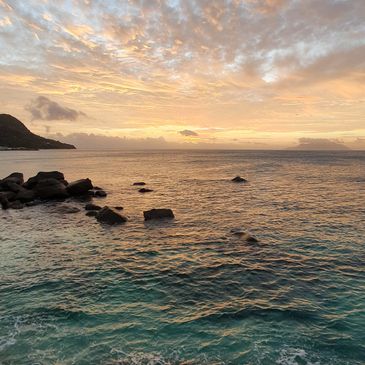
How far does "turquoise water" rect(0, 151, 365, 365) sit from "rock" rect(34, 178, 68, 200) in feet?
42.4

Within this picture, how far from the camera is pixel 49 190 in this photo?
44625 millimetres

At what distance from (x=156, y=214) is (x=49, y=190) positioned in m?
21.2

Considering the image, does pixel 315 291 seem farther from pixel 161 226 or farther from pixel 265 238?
pixel 161 226

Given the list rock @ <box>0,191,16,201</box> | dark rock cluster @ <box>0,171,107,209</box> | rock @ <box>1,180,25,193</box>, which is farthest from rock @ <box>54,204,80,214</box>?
rock @ <box>1,180,25,193</box>

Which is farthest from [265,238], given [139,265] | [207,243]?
[139,265]

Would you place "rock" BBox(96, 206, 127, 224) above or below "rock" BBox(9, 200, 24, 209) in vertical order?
above

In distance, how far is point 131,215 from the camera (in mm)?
34219

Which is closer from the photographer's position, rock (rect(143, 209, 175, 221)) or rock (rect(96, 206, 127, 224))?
rock (rect(96, 206, 127, 224))

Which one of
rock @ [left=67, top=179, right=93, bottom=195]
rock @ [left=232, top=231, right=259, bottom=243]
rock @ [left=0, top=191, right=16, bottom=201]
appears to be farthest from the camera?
rock @ [left=67, top=179, right=93, bottom=195]

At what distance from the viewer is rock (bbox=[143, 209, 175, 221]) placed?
104 feet

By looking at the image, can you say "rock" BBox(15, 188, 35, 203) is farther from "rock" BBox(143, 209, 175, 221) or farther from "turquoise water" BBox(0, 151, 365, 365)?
"rock" BBox(143, 209, 175, 221)

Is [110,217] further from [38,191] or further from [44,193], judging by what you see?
[38,191]

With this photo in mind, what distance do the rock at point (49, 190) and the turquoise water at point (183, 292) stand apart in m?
12.9

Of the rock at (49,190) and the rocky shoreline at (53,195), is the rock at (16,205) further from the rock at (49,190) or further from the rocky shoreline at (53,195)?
the rock at (49,190)
